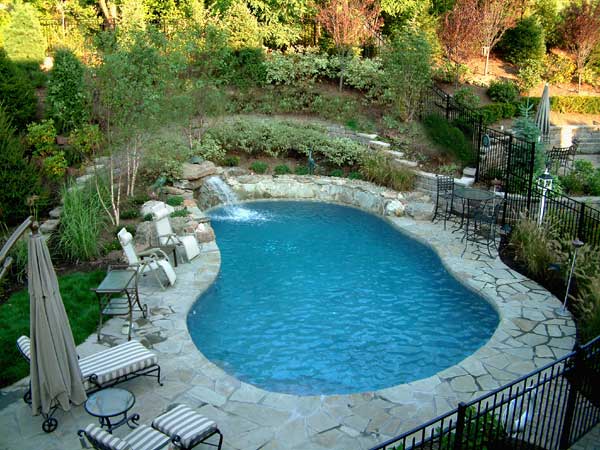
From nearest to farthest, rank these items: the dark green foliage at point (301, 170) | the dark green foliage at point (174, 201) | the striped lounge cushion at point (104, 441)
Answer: the striped lounge cushion at point (104, 441) → the dark green foliage at point (174, 201) → the dark green foliage at point (301, 170)

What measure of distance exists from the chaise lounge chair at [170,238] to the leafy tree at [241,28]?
36.2 feet

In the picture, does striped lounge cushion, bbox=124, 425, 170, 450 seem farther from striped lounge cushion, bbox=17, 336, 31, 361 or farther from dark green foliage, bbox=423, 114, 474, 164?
dark green foliage, bbox=423, 114, 474, 164

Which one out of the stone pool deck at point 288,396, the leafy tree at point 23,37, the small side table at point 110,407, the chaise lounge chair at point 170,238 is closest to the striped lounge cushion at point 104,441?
the small side table at point 110,407

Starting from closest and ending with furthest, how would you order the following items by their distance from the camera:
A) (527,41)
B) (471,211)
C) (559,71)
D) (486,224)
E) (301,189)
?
(486,224) < (471,211) < (301,189) < (559,71) < (527,41)

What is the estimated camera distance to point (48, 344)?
6.04 m

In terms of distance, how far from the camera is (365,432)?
6391 millimetres

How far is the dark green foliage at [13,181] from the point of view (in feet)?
38.4

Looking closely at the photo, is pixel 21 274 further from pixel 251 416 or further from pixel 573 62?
pixel 573 62

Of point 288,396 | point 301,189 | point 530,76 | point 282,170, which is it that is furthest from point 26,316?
point 530,76

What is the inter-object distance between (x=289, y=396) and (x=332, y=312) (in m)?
2.74

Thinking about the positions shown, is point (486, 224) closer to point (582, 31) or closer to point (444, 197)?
point (444, 197)

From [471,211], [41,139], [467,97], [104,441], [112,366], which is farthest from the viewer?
[467,97]

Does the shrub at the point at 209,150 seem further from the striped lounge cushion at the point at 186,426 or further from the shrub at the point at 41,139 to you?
the striped lounge cushion at the point at 186,426

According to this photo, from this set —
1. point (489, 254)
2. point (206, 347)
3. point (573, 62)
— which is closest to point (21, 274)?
point (206, 347)
